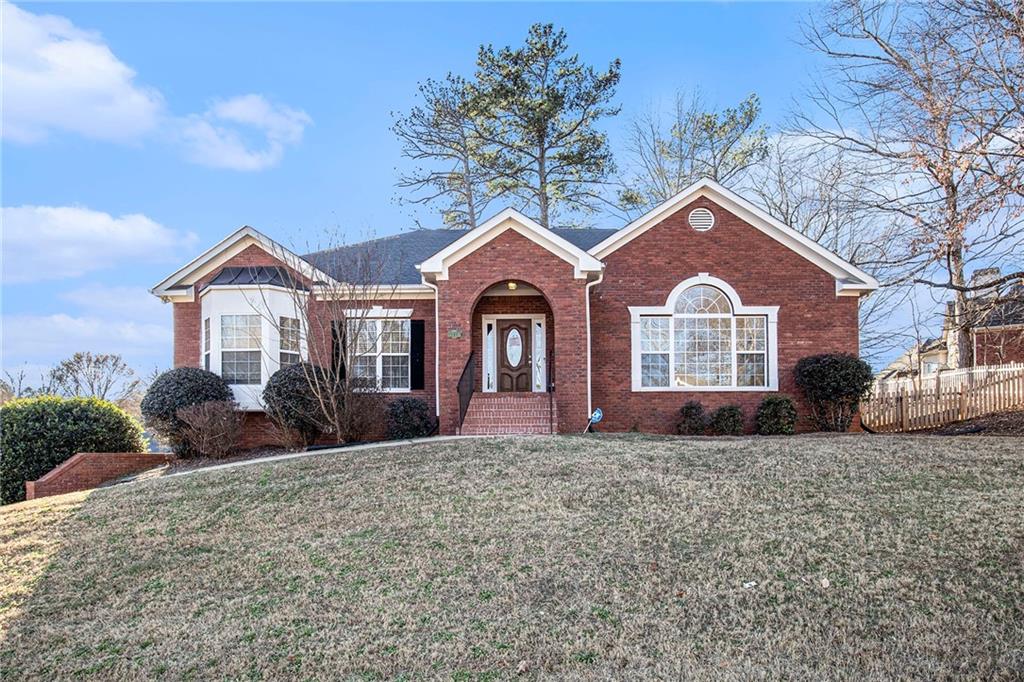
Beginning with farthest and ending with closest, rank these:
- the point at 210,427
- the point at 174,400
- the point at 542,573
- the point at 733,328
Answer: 1. the point at 733,328
2. the point at 174,400
3. the point at 210,427
4. the point at 542,573

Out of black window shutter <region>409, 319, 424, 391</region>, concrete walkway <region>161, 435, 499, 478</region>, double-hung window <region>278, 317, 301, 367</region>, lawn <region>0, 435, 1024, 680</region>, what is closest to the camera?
lawn <region>0, 435, 1024, 680</region>

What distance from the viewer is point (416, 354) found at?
58.1 feet

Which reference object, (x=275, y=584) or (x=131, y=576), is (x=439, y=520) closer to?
(x=275, y=584)

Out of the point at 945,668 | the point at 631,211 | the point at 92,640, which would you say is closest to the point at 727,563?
the point at 945,668

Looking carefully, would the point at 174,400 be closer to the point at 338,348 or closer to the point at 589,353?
the point at 338,348

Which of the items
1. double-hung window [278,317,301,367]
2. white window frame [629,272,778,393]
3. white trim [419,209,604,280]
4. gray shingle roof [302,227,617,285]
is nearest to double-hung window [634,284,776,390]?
white window frame [629,272,778,393]

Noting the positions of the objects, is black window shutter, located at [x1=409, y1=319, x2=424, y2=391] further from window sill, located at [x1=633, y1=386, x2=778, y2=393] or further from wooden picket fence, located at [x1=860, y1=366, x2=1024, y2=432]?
wooden picket fence, located at [x1=860, y1=366, x2=1024, y2=432]

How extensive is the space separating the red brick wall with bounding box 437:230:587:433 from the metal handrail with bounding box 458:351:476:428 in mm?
105

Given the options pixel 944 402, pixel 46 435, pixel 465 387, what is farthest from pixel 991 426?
pixel 46 435

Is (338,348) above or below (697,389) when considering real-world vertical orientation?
above

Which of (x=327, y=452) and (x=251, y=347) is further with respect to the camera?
(x=251, y=347)

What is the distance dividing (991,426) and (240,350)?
17434mm

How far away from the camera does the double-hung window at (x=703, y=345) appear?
1711cm

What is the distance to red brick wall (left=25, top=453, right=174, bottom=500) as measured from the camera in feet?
47.3
